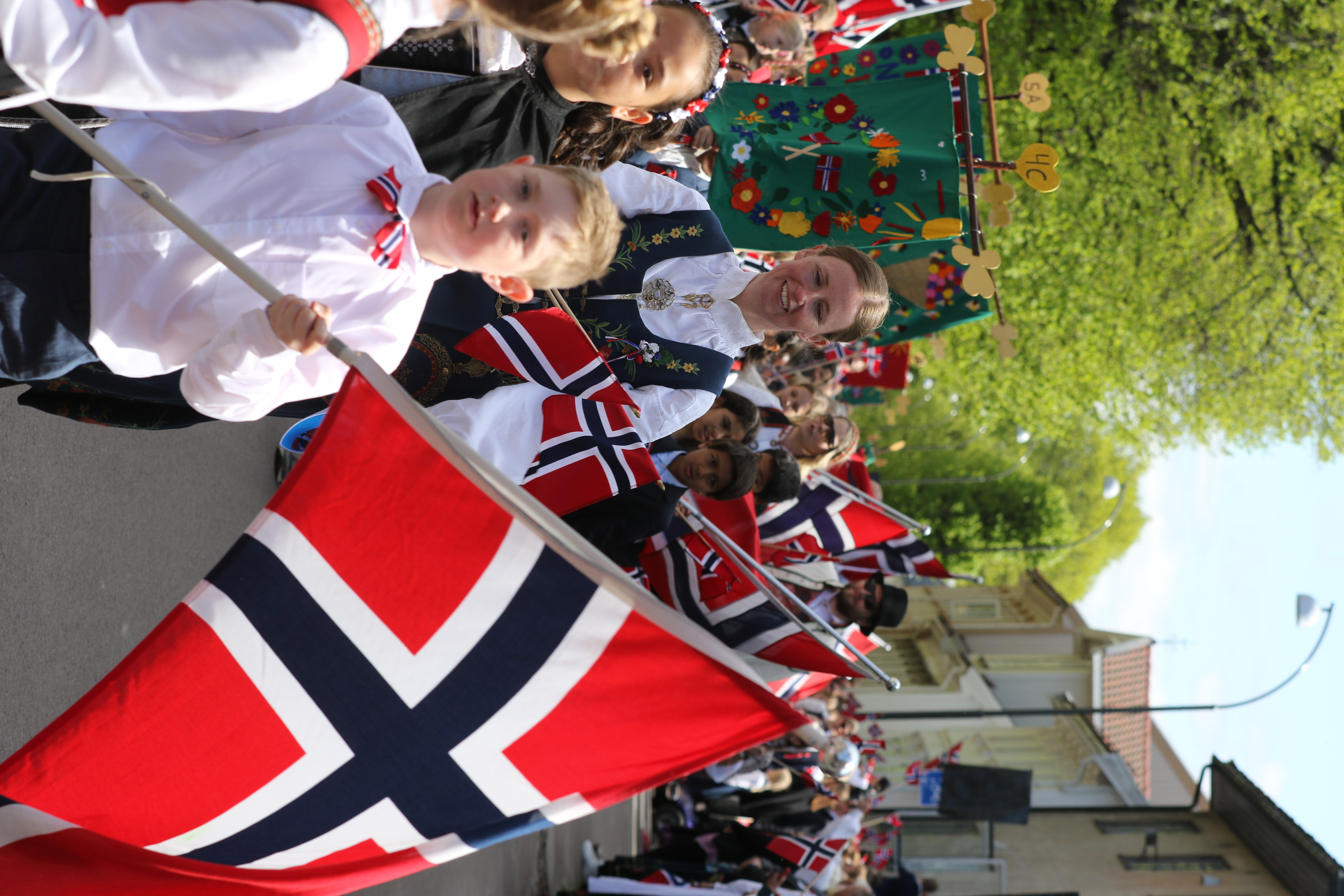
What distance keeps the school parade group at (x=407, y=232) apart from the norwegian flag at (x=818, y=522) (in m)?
2.47

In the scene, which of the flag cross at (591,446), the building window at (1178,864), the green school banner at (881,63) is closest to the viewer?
the flag cross at (591,446)

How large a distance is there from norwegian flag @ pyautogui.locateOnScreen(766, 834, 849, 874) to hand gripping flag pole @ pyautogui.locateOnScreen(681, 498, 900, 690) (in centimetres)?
576

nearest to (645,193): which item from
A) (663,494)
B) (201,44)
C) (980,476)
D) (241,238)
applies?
(663,494)

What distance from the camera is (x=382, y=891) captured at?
217 inches

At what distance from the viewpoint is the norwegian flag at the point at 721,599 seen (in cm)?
521

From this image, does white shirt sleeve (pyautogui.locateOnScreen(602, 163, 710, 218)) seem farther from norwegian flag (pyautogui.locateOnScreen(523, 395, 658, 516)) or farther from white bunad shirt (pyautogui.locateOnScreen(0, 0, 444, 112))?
white bunad shirt (pyautogui.locateOnScreen(0, 0, 444, 112))

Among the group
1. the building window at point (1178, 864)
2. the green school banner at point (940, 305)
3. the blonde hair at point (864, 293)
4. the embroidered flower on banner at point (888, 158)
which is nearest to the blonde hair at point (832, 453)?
the green school banner at point (940, 305)

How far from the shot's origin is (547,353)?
12.2 feet

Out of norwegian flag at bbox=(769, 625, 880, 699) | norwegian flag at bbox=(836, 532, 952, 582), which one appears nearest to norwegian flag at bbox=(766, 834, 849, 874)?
norwegian flag at bbox=(769, 625, 880, 699)

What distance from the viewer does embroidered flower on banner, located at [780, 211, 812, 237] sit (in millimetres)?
6367

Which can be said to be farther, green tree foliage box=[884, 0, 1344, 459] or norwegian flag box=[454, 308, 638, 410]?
green tree foliage box=[884, 0, 1344, 459]

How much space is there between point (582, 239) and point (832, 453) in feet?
17.2

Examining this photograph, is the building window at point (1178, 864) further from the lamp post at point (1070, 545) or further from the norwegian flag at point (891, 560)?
the norwegian flag at point (891, 560)

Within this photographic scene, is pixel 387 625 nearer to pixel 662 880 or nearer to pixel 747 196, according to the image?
pixel 747 196
